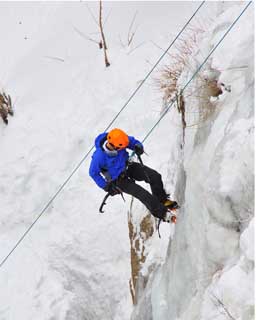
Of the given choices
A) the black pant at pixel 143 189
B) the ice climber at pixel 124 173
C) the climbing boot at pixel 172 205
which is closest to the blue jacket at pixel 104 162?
the ice climber at pixel 124 173

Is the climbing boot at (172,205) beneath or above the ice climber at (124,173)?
beneath

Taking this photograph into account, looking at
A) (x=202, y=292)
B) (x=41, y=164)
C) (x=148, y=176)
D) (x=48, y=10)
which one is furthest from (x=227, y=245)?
(x=48, y=10)

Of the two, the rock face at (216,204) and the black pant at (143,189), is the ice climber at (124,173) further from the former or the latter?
the rock face at (216,204)

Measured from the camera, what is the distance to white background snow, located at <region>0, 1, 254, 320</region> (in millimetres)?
3814

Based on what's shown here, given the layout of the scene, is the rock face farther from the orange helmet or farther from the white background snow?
the orange helmet

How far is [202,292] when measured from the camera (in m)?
3.83

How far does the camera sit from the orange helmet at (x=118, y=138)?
4.73 metres

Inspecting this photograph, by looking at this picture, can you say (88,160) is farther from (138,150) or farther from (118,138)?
(118,138)

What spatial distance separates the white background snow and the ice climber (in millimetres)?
212

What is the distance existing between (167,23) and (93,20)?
1.44 metres

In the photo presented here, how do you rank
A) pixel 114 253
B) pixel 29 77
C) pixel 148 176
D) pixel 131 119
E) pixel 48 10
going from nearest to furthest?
pixel 148 176, pixel 114 253, pixel 131 119, pixel 29 77, pixel 48 10

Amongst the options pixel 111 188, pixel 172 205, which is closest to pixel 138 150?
pixel 111 188

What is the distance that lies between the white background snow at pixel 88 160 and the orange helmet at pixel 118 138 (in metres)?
0.60

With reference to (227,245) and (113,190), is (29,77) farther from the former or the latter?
(227,245)
